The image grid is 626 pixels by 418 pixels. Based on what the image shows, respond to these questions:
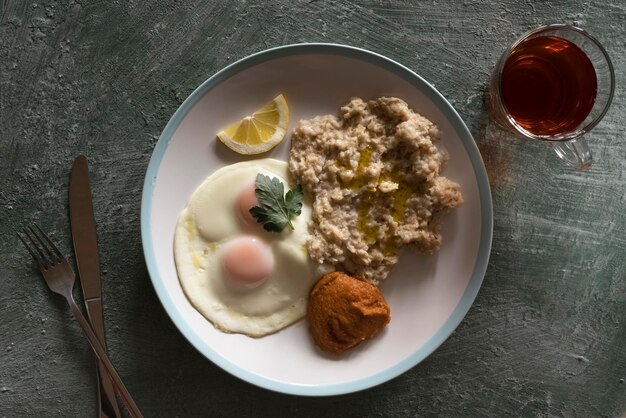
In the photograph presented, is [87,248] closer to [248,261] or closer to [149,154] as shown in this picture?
[149,154]

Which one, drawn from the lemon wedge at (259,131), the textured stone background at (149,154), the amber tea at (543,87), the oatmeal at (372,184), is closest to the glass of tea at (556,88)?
the amber tea at (543,87)

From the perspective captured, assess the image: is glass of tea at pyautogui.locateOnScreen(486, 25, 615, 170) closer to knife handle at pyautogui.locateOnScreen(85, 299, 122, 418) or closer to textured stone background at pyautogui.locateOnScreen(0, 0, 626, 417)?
textured stone background at pyautogui.locateOnScreen(0, 0, 626, 417)

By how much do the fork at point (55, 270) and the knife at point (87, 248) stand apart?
0.05m

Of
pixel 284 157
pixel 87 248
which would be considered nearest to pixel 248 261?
pixel 284 157

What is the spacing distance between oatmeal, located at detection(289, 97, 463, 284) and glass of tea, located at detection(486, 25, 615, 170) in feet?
1.15

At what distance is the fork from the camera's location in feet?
7.11

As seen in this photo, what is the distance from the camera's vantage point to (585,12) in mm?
2350

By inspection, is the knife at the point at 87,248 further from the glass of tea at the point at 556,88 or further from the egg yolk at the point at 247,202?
the glass of tea at the point at 556,88

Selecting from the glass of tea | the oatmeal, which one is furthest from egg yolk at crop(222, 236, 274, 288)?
the glass of tea

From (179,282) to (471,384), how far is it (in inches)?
50.8

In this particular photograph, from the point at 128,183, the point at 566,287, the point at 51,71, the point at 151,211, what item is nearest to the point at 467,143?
the point at 566,287

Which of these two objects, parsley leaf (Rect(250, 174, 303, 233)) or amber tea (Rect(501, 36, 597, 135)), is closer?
parsley leaf (Rect(250, 174, 303, 233))

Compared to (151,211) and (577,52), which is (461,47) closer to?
(577,52)

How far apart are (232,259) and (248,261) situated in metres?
0.06
